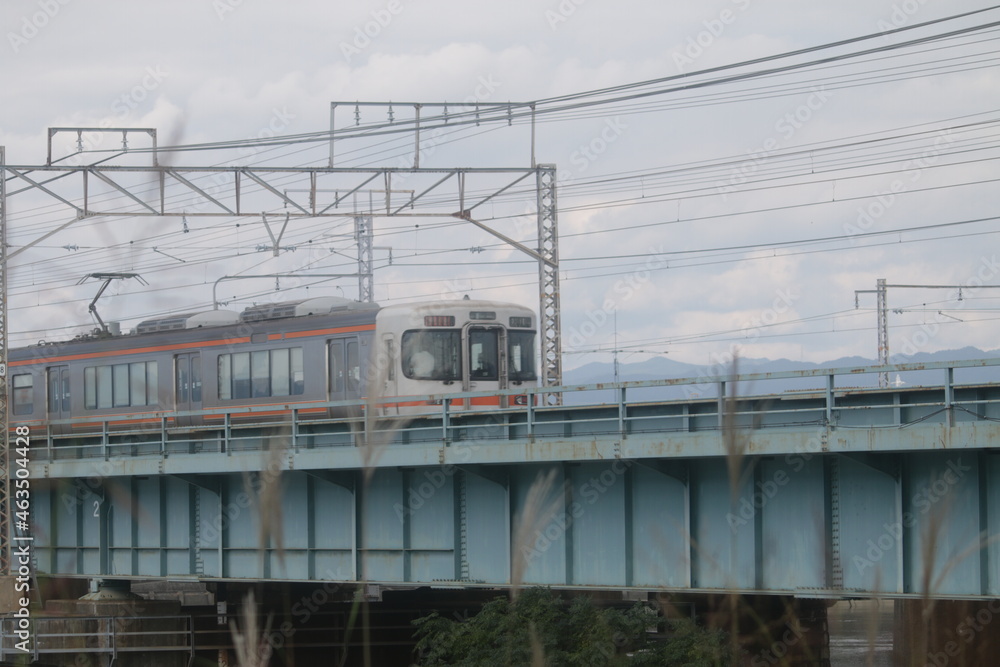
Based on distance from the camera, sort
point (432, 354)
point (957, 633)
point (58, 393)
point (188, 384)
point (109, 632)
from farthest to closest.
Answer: point (58, 393), point (188, 384), point (957, 633), point (109, 632), point (432, 354)

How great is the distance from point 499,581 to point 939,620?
15.8 metres

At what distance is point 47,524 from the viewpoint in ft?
75.9

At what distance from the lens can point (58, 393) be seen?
29812 millimetres

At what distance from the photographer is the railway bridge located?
12.1 meters

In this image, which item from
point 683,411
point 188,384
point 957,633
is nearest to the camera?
point 683,411

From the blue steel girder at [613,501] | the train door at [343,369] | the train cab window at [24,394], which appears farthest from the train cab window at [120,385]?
the train door at [343,369]

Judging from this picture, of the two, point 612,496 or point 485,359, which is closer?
point 612,496

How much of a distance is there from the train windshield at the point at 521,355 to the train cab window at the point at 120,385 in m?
8.32

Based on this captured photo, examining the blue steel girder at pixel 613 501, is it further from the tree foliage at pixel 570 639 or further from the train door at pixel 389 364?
the train door at pixel 389 364

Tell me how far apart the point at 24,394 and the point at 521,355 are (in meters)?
13.8

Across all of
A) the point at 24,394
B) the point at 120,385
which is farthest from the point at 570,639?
the point at 24,394

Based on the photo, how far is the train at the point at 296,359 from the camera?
2328 cm

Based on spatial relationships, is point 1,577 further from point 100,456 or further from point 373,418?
point 373,418

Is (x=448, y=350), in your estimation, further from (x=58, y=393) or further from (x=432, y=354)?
(x=58, y=393)
